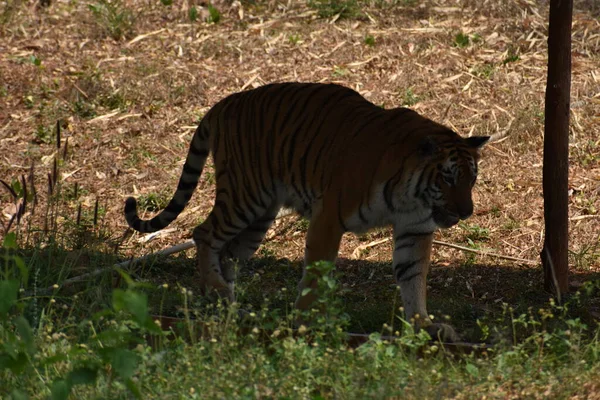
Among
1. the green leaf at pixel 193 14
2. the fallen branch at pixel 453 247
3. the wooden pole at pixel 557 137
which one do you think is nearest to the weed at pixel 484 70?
the fallen branch at pixel 453 247

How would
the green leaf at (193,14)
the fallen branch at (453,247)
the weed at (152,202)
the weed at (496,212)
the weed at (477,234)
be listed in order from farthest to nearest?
the green leaf at (193,14) < the weed at (152,202) < the weed at (496,212) < the weed at (477,234) < the fallen branch at (453,247)

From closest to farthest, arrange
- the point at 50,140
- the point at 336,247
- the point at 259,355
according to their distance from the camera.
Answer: the point at 259,355, the point at 336,247, the point at 50,140

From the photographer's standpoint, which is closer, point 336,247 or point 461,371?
point 461,371

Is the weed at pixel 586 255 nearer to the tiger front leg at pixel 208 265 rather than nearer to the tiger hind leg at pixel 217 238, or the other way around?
the tiger hind leg at pixel 217 238

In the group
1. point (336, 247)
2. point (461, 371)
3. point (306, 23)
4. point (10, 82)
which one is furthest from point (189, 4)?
point (461, 371)

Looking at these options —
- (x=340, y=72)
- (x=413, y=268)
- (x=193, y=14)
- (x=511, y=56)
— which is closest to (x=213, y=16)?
(x=193, y=14)

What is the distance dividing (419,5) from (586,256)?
4671mm

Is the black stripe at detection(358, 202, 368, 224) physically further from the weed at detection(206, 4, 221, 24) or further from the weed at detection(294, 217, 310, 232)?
the weed at detection(206, 4, 221, 24)

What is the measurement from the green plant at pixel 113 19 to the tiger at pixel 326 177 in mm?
4351

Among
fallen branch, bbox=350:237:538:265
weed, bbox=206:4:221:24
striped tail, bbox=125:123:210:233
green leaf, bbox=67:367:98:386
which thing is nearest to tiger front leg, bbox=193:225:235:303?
striped tail, bbox=125:123:210:233

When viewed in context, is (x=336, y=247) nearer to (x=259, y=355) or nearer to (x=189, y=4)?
(x=259, y=355)

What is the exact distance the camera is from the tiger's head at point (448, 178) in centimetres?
548

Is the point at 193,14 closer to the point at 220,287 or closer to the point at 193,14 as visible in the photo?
the point at 193,14

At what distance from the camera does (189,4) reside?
1114 cm
